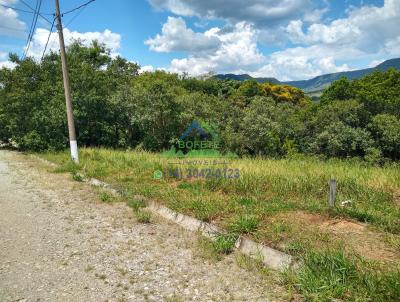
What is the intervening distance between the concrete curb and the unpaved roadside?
0.74ft

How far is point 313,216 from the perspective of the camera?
521 centimetres

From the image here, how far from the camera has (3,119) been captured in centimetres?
2197

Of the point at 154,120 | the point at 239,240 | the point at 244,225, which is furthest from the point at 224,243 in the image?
the point at 154,120

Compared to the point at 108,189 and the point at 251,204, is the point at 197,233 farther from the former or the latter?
the point at 108,189

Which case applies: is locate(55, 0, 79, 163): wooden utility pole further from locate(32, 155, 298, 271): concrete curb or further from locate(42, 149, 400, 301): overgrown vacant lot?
locate(32, 155, 298, 271): concrete curb

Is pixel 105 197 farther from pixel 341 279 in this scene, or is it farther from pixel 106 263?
pixel 341 279

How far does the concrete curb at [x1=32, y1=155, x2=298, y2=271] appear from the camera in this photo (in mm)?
3892

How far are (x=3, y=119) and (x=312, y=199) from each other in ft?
73.9

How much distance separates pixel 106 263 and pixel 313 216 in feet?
10.8

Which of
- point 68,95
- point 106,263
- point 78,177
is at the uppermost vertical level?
point 68,95

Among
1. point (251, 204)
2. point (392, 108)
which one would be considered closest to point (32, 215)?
point (251, 204)

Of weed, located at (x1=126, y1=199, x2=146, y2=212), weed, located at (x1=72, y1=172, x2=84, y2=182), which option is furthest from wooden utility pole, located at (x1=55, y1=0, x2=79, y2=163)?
weed, located at (x1=126, y1=199, x2=146, y2=212)

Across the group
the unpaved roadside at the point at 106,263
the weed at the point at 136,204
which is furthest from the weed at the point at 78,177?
the weed at the point at 136,204

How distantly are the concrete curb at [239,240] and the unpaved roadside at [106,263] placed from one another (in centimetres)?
22
